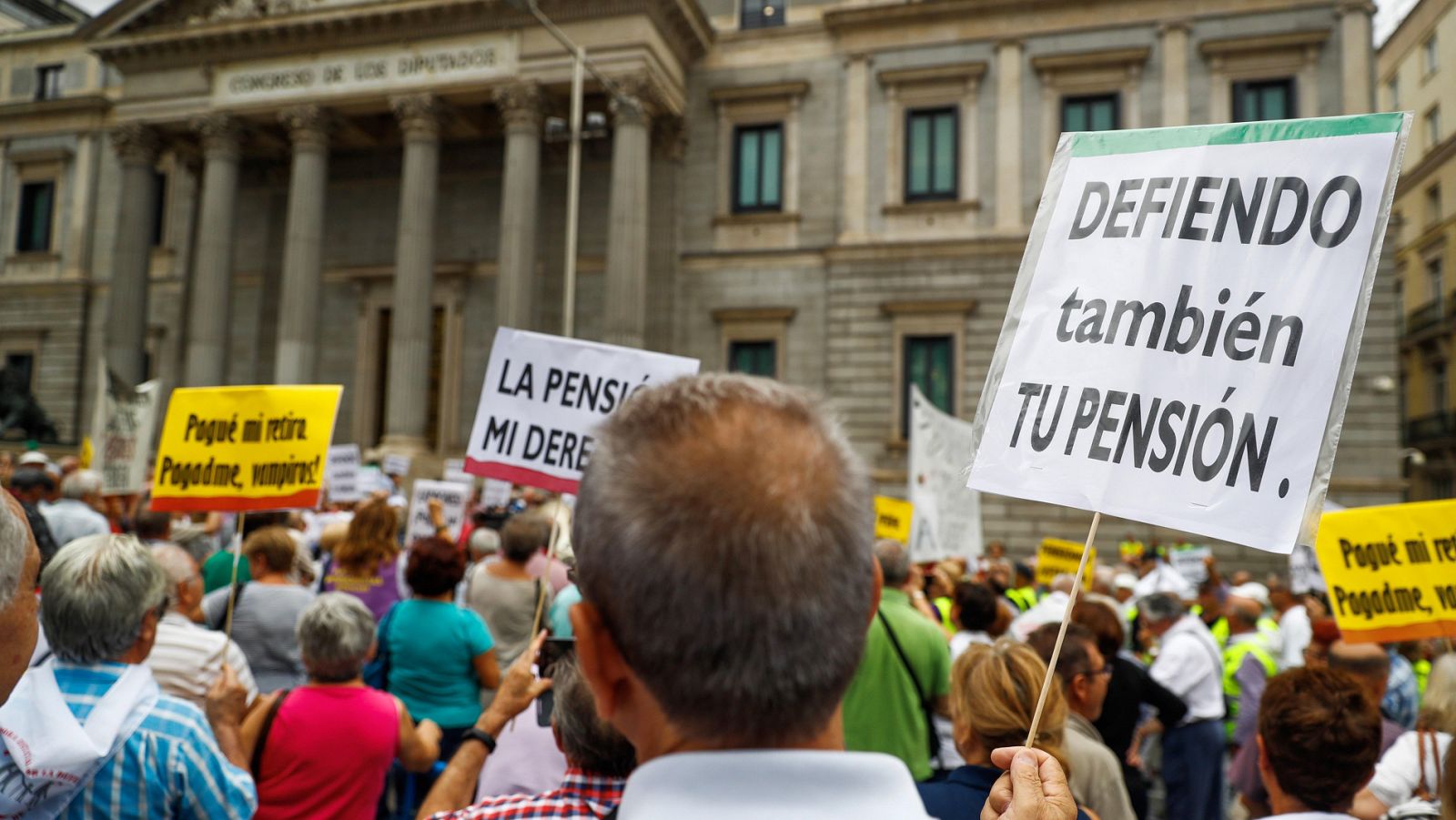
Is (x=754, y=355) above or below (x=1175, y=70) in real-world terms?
below

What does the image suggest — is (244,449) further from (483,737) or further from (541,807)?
(541,807)

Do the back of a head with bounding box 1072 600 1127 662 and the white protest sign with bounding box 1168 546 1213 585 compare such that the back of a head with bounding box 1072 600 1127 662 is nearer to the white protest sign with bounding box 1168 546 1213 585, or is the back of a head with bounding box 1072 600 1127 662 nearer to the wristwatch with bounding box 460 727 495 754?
the wristwatch with bounding box 460 727 495 754

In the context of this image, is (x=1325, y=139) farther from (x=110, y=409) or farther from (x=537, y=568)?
(x=110, y=409)

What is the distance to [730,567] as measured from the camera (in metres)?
1.21

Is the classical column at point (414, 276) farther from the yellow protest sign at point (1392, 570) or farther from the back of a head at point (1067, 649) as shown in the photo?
the yellow protest sign at point (1392, 570)

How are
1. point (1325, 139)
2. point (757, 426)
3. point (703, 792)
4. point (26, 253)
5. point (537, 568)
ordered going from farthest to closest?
point (26, 253), point (537, 568), point (1325, 139), point (757, 426), point (703, 792)

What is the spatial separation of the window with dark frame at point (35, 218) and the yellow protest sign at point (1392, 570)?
36.8 m

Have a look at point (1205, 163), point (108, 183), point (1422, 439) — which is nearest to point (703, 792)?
A: point (1205, 163)

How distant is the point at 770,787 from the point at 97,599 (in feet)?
8.03

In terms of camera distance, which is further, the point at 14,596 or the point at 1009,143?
the point at 1009,143

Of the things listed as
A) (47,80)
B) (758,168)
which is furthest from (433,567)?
(47,80)

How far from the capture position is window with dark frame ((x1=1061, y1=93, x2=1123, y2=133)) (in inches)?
928

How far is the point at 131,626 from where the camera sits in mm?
2953

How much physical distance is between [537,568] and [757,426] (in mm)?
5957
